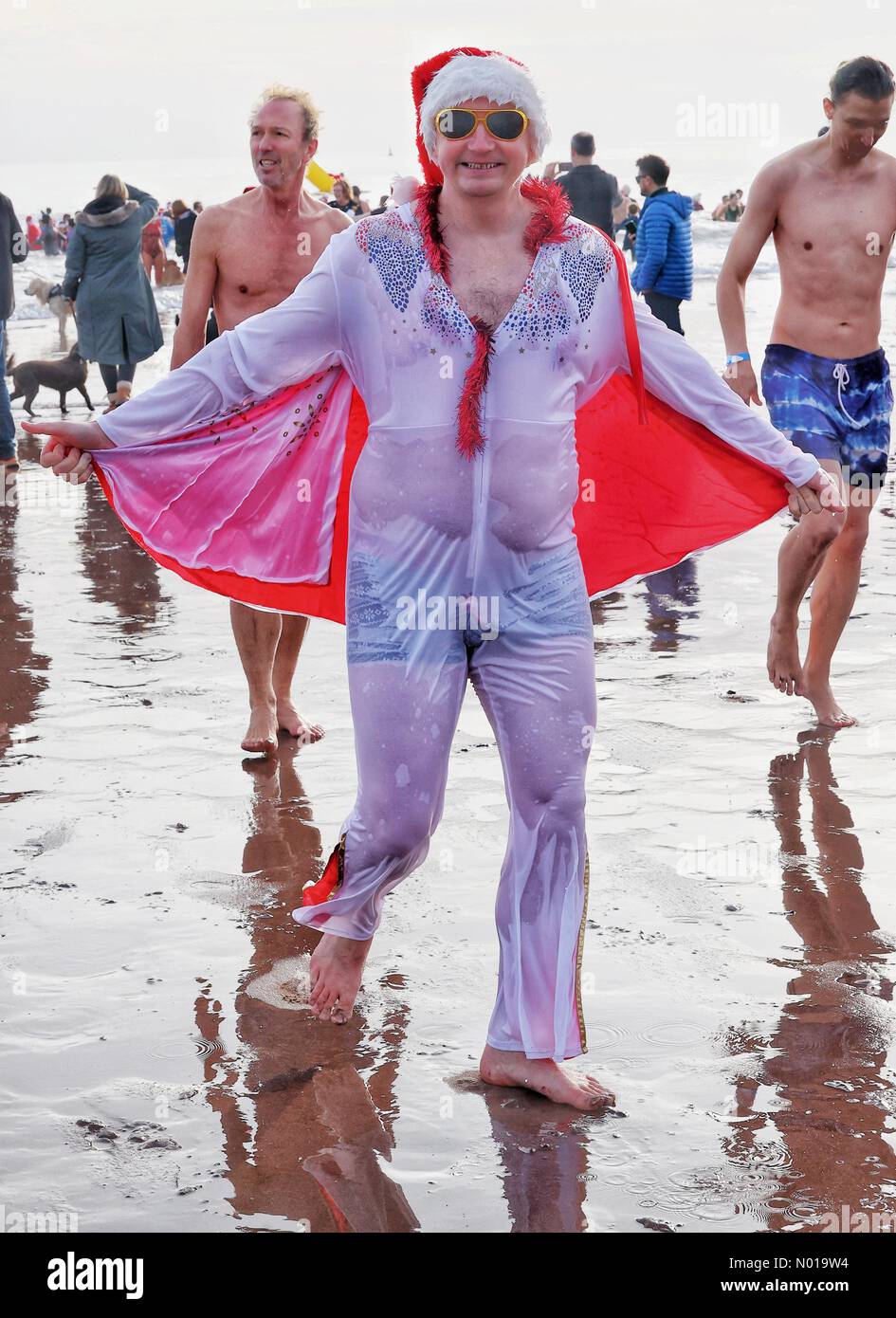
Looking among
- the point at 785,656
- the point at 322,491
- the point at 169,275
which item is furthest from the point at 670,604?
the point at 169,275

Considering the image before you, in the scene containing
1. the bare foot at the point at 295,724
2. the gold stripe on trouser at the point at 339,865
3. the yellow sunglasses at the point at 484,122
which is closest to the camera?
the yellow sunglasses at the point at 484,122

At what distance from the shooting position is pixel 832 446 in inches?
239

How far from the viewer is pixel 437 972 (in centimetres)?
422

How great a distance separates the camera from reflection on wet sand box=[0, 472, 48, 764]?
21.1 feet

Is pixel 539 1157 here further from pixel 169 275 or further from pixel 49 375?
pixel 169 275

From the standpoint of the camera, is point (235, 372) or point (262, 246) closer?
point (235, 372)

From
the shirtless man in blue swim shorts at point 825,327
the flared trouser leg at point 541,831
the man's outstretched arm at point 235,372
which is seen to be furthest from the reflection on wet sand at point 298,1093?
the shirtless man in blue swim shorts at point 825,327

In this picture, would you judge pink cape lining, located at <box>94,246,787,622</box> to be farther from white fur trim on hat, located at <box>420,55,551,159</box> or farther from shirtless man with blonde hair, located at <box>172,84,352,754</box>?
shirtless man with blonde hair, located at <box>172,84,352,754</box>

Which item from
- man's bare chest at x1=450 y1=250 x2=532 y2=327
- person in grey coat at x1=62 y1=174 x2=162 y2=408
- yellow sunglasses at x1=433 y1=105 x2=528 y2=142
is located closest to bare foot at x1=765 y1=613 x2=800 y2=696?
man's bare chest at x1=450 y1=250 x2=532 y2=327

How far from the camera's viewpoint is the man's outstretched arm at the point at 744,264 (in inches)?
241

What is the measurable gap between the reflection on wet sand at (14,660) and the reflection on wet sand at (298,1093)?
168cm

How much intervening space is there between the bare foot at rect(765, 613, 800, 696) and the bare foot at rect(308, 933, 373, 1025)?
2.85 meters

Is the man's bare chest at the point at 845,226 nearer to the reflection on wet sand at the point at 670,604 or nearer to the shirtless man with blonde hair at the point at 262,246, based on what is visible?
the reflection on wet sand at the point at 670,604

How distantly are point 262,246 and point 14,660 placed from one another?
92.3 inches
